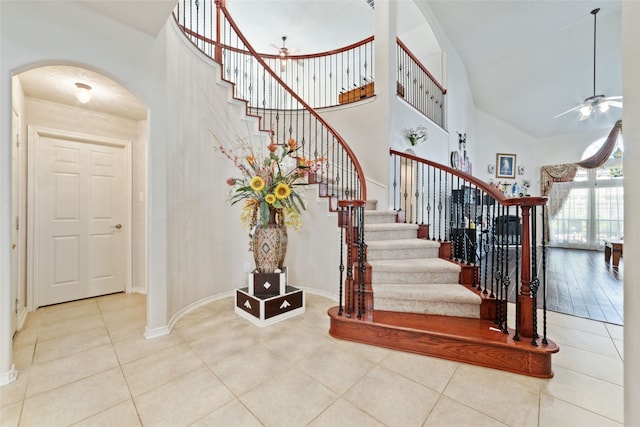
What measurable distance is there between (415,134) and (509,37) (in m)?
3.66

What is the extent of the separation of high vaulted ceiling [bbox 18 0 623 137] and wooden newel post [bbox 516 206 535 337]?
5167 millimetres

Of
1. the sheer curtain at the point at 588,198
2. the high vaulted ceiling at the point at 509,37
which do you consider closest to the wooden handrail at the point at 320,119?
the high vaulted ceiling at the point at 509,37

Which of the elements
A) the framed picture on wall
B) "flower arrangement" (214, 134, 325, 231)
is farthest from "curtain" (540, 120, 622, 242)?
"flower arrangement" (214, 134, 325, 231)

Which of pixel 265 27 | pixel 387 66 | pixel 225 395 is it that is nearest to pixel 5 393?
pixel 225 395

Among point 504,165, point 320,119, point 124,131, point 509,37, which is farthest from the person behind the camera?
point 504,165

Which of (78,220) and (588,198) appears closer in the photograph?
(78,220)

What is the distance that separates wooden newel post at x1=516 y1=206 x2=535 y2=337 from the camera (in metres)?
1.89

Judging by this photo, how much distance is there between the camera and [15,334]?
2.22 meters

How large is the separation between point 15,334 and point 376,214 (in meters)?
3.69

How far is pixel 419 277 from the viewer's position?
8.57 feet

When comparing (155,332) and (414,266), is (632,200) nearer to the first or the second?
(414,266)

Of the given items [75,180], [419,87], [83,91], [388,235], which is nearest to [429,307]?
[388,235]

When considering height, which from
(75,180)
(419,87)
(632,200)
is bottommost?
(632,200)

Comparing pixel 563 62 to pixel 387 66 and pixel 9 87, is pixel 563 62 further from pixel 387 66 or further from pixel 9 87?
pixel 9 87
